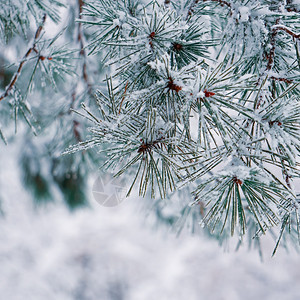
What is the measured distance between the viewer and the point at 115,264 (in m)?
3.37

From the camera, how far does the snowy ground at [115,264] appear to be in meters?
3.09

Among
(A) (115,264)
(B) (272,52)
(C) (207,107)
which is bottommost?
(A) (115,264)

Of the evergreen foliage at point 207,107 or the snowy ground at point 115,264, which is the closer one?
the evergreen foliage at point 207,107

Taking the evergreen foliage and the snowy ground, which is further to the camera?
the snowy ground

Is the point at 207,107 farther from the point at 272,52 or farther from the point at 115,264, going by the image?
the point at 115,264

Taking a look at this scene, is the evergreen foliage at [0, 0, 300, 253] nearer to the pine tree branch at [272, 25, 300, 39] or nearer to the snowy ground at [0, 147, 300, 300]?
the pine tree branch at [272, 25, 300, 39]

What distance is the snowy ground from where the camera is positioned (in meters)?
3.09

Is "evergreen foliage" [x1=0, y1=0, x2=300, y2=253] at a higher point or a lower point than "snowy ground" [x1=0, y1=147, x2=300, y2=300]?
higher

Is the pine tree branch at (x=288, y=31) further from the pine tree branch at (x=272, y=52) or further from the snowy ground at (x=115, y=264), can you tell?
the snowy ground at (x=115, y=264)

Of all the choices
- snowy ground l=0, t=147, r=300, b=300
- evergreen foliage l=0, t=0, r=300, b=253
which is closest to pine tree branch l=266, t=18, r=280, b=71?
evergreen foliage l=0, t=0, r=300, b=253

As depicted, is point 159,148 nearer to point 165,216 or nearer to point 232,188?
point 232,188

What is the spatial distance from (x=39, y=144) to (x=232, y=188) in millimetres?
1282

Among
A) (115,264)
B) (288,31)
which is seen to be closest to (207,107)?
(288,31)

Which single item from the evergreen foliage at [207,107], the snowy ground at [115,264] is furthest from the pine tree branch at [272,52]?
the snowy ground at [115,264]
